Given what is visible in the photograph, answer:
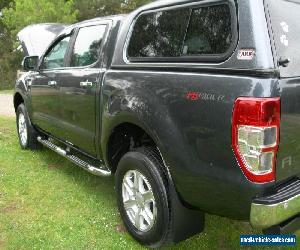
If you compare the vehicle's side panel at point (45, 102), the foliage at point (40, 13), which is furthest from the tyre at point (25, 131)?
the foliage at point (40, 13)

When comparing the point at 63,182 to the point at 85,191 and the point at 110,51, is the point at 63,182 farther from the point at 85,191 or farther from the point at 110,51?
the point at 110,51

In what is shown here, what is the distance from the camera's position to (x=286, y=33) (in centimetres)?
280

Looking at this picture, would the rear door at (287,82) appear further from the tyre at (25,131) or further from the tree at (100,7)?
the tree at (100,7)

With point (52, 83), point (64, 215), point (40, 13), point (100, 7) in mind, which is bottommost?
point (64, 215)

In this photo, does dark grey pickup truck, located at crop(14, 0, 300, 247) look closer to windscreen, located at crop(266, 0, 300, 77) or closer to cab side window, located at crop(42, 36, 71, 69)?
windscreen, located at crop(266, 0, 300, 77)

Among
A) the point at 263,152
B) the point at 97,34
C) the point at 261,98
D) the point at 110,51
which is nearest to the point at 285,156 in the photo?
the point at 263,152

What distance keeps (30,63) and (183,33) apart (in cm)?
352

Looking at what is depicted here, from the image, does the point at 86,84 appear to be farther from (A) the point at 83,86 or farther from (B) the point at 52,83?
(B) the point at 52,83

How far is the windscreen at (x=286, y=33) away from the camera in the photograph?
2697mm

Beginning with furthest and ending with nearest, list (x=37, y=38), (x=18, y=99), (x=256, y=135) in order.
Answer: (x=37, y=38)
(x=18, y=99)
(x=256, y=135)

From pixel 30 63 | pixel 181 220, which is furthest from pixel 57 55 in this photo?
pixel 181 220

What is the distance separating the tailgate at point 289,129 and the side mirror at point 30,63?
4.15 metres

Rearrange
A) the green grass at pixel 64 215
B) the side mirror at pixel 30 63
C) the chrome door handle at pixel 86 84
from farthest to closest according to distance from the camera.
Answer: the side mirror at pixel 30 63 < the chrome door handle at pixel 86 84 < the green grass at pixel 64 215

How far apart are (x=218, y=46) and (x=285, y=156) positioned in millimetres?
839
